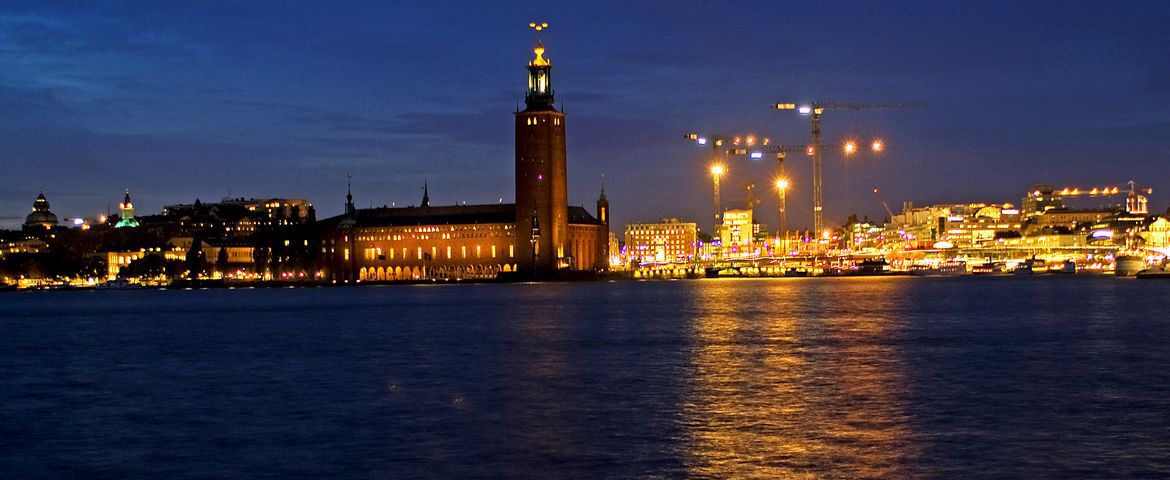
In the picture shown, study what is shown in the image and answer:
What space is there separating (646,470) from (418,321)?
38.3m

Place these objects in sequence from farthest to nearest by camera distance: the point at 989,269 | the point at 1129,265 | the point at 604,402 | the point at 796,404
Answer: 1. the point at 989,269
2. the point at 1129,265
3. the point at 604,402
4. the point at 796,404

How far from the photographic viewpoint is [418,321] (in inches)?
2149

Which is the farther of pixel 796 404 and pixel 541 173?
pixel 541 173

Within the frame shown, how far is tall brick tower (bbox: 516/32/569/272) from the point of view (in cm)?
13450

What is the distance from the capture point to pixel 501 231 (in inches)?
5743

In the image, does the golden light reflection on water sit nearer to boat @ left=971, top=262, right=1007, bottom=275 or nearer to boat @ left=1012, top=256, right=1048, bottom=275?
boat @ left=1012, top=256, right=1048, bottom=275

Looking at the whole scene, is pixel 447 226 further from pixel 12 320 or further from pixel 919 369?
pixel 919 369

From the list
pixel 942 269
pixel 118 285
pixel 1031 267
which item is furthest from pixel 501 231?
pixel 1031 267

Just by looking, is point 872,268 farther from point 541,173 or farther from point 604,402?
point 604,402

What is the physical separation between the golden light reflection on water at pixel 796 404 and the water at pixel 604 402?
71 mm

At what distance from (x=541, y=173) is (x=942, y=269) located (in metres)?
55.4

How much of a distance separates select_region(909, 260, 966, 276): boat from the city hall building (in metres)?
35.4

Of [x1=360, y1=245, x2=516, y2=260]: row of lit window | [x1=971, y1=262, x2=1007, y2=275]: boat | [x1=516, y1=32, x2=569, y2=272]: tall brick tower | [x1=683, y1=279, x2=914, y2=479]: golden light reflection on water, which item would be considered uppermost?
[x1=516, y1=32, x2=569, y2=272]: tall brick tower

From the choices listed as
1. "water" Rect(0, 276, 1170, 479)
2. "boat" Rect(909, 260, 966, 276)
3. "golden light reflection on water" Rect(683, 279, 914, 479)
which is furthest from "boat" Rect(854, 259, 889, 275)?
"golden light reflection on water" Rect(683, 279, 914, 479)
